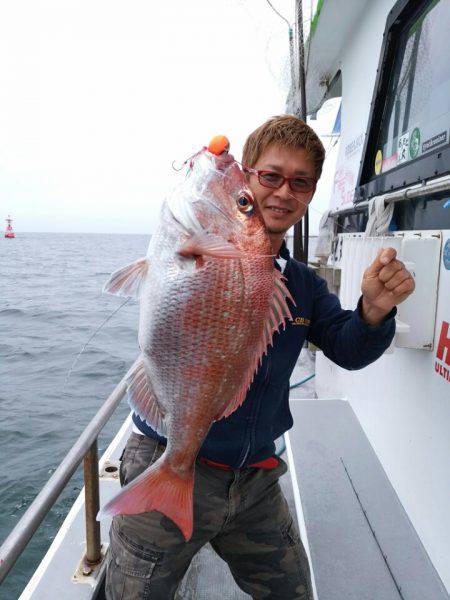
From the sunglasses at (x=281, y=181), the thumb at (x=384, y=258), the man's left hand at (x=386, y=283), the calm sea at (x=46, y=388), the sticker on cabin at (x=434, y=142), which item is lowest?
the calm sea at (x=46, y=388)

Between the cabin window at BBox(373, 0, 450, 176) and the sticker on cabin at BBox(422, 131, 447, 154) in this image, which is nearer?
the sticker on cabin at BBox(422, 131, 447, 154)

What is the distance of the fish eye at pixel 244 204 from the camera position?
142 centimetres

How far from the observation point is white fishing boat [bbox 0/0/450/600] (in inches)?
86.1

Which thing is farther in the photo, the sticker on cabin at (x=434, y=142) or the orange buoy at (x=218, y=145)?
the sticker on cabin at (x=434, y=142)

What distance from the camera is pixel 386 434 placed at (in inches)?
120

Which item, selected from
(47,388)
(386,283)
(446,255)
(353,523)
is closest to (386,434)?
(353,523)

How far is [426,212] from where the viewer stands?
8.40 ft

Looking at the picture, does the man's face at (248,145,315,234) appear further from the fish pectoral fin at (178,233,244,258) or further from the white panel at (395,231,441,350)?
the white panel at (395,231,441,350)

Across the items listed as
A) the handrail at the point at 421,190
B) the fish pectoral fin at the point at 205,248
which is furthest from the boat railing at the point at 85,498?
the handrail at the point at 421,190

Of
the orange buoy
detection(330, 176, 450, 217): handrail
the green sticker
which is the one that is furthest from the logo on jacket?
the green sticker

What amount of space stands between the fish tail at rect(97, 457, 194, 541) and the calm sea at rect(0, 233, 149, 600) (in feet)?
6.89

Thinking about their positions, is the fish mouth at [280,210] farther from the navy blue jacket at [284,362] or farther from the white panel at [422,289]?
the white panel at [422,289]

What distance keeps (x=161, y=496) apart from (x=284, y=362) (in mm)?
750

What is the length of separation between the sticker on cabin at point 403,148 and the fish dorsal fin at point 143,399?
7.80ft
